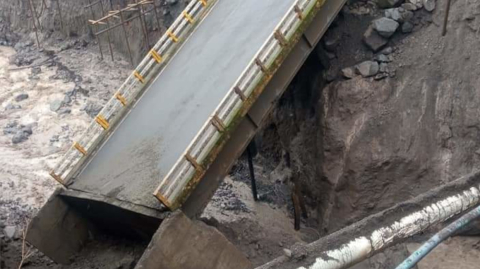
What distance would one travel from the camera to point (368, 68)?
34.0ft

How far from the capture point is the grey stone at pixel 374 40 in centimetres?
1052

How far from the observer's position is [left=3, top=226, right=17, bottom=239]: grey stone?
9.79m

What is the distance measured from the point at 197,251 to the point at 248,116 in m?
2.29

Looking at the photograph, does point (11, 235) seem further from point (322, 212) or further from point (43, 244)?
point (322, 212)

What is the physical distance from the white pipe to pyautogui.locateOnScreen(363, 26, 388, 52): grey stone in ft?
22.4

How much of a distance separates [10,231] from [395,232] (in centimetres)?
808

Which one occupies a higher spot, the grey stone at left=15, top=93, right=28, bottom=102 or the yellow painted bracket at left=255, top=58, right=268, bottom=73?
the yellow painted bracket at left=255, top=58, right=268, bottom=73

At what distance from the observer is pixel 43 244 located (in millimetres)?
8945

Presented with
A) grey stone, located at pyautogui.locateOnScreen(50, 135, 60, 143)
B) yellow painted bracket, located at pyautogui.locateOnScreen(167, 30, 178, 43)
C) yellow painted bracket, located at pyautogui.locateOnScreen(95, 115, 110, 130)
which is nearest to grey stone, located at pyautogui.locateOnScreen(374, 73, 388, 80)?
yellow painted bracket, located at pyautogui.locateOnScreen(167, 30, 178, 43)

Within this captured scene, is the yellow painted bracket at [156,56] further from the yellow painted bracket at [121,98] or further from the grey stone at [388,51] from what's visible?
the grey stone at [388,51]

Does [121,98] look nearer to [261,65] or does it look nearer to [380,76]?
[261,65]

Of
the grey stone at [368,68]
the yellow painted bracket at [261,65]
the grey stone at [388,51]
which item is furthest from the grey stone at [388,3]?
the yellow painted bracket at [261,65]

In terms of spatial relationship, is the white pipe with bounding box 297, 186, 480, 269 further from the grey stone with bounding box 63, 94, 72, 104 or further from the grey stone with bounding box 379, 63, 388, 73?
the grey stone with bounding box 63, 94, 72, 104

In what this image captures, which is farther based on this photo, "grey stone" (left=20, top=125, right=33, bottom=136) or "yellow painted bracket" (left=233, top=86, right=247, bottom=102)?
"grey stone" (left=20, top=125, right=33, bottom=136)
